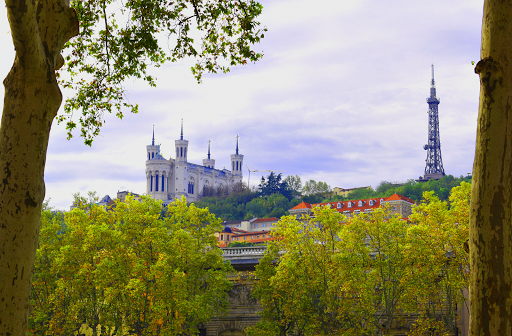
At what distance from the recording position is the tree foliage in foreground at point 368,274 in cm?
2820

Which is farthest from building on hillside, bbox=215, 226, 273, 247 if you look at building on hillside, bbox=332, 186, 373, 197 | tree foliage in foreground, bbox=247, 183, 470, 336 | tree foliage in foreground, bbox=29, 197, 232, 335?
tree foliage in foreground, bbox=247, 183, 470, 336

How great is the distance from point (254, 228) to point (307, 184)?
1294 inches

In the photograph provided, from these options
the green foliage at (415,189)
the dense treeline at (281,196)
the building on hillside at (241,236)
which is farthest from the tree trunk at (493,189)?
the dense treeline at (281,196)

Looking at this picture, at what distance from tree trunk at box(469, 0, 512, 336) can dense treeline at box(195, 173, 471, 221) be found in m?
129

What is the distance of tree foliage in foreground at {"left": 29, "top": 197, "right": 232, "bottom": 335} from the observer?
2877 centimetres

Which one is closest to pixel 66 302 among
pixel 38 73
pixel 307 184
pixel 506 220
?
pixel 38 73

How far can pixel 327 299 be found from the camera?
94.8 feet

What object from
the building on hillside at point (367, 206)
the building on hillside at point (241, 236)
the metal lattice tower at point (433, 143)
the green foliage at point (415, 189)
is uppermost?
the metal lattice tower at point (433, 143)

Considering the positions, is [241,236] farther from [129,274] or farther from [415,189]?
[129,274]

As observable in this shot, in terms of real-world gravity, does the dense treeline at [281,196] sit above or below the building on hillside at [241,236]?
above

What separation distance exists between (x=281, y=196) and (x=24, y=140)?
146629 mm

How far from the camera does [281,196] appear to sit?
153500 millimetres

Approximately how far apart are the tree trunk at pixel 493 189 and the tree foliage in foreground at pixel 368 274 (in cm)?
2073

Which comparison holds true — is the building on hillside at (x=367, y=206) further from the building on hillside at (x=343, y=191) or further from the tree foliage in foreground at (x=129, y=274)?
the tree foliage in foreground at (x=129, y=274)
